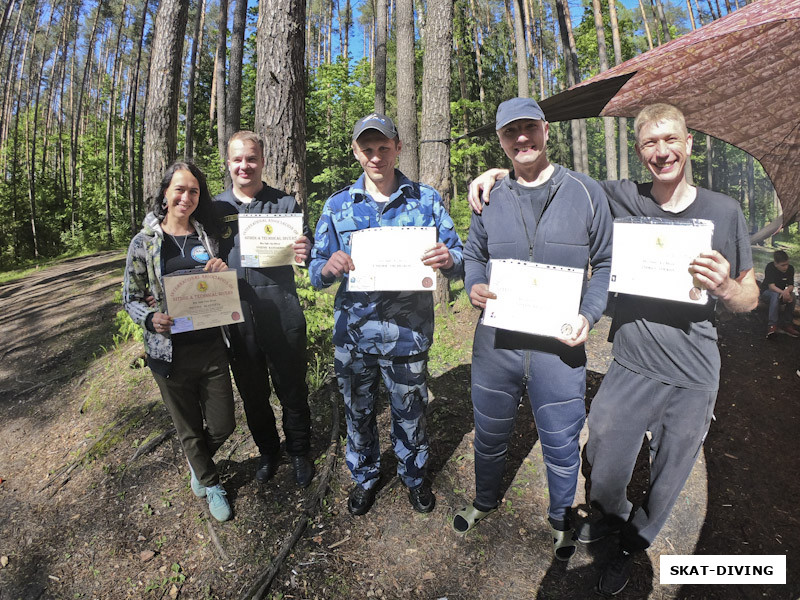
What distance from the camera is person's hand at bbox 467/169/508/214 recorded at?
2.32 m

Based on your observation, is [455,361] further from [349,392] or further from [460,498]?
[349,392]

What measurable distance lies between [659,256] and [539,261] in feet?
1.73

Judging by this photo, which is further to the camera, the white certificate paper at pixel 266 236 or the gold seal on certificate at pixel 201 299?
the white certificate paper at pixel 266 236

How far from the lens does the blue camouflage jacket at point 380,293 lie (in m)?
2.42

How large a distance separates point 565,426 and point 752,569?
1598 mm

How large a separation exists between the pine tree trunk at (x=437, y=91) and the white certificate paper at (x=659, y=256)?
4.72 metres

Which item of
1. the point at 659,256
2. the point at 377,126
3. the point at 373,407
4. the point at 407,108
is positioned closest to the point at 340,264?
the point at 377,126

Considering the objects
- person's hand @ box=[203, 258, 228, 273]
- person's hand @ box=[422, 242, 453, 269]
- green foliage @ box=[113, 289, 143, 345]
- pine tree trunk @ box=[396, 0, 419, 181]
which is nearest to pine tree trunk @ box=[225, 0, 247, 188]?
pine tree trunk @ box=[396, 0, 419, 181]

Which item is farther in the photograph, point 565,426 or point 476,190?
point 476,190

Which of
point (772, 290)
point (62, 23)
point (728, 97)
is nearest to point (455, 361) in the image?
point (728, 97)

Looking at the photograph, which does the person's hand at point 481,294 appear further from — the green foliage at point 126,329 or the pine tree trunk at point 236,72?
the pine tree trunk at point 236,72

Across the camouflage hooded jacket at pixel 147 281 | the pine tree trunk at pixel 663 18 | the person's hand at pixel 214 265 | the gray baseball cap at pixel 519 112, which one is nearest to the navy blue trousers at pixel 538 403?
the gray baseball cap at pixel 519 112

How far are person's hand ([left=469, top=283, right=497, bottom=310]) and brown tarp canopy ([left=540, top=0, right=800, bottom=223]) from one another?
243 cm

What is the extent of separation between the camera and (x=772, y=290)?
697cm
